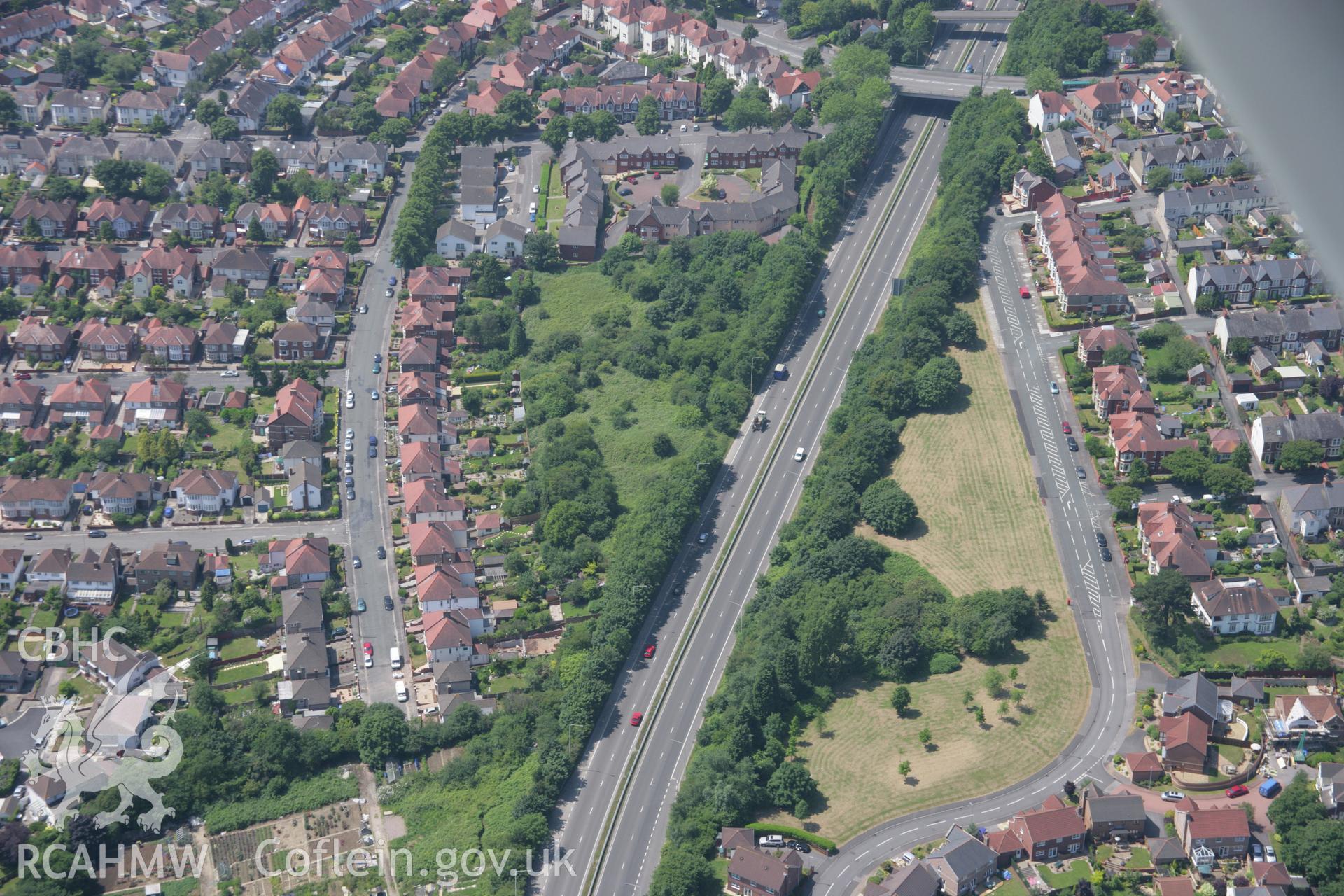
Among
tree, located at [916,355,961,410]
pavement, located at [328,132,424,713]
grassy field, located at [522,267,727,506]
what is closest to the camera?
pavement, located at [328,132,424,713]

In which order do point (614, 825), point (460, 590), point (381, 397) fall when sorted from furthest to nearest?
1. point (381, 397)
2. point (460, 590)
3. point (614, 825)

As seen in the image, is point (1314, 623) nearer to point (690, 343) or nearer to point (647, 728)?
point (647, 728)

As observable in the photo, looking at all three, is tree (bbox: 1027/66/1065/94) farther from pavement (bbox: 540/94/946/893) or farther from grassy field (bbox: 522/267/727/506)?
grassy field (bbox: 522/267/727/506)

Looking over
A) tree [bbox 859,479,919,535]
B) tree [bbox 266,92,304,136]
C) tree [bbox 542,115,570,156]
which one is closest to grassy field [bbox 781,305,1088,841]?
tree [bbox 859,479,919,535]

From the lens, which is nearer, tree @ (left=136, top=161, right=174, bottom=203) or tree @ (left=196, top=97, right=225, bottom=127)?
tree @ (left=136, top=161, right=174, bottom=203)

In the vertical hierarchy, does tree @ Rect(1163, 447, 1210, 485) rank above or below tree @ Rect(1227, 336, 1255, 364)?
below

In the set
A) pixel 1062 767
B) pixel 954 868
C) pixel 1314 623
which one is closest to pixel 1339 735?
pixel 1314 623
